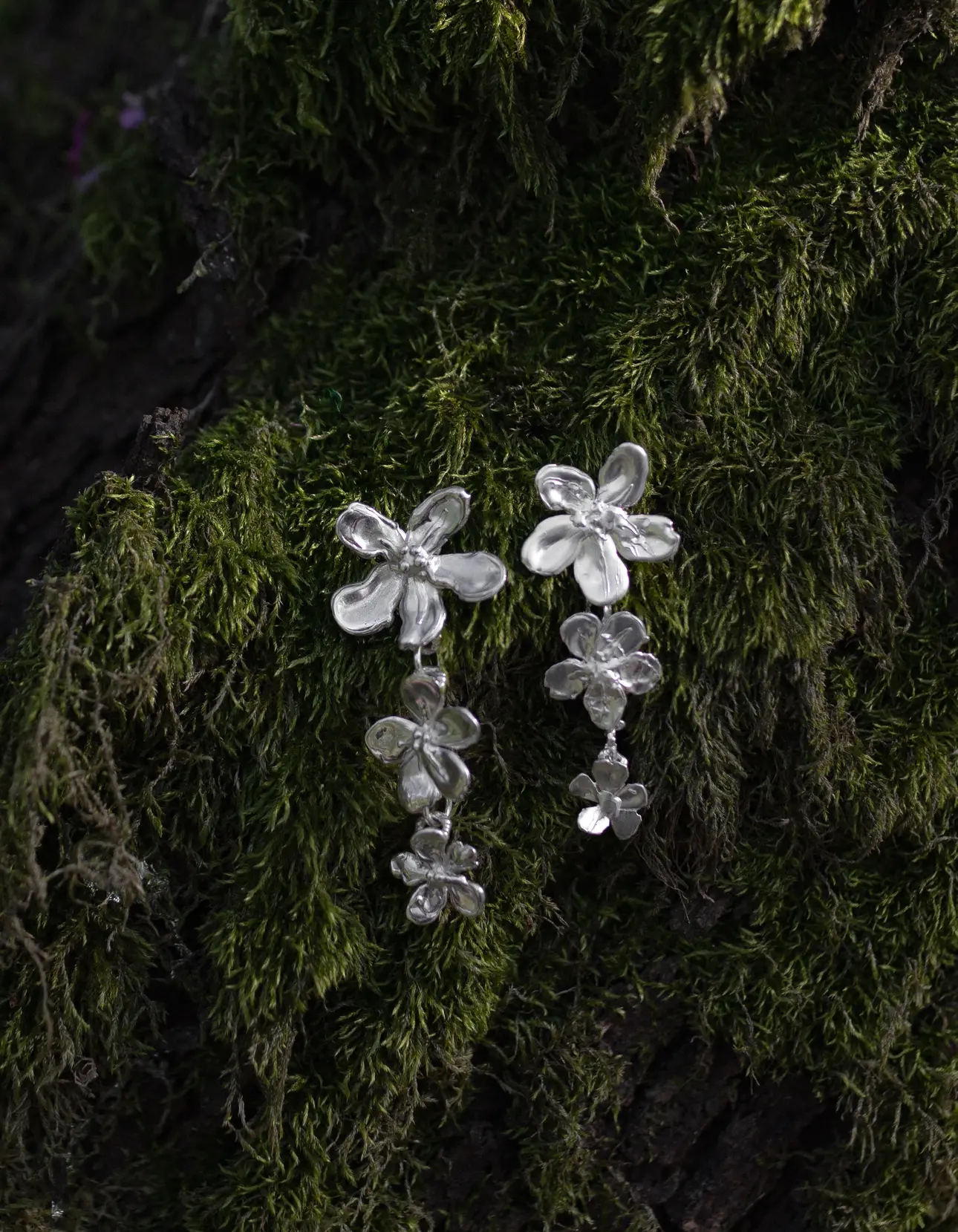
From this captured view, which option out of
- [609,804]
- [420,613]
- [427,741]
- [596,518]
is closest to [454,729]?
[427,741]

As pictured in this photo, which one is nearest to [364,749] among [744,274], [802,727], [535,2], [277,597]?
[277,597]

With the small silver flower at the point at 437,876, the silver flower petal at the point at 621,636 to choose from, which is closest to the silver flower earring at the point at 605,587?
the silver flower petal at the point at 621,636

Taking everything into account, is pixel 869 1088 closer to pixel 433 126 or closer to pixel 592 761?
pixel 592 761

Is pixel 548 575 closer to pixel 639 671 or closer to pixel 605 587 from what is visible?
pixel 605 587

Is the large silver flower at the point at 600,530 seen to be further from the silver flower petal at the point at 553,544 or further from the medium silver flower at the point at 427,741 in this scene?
the medium silver flower at the point at 427,741

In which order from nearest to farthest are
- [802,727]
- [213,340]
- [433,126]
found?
[802,727]
[433,126]
[213,340]

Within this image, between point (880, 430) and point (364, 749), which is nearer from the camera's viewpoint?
point (364, 749)

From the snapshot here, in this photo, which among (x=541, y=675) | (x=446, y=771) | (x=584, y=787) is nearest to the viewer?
(x=446, y=771)
